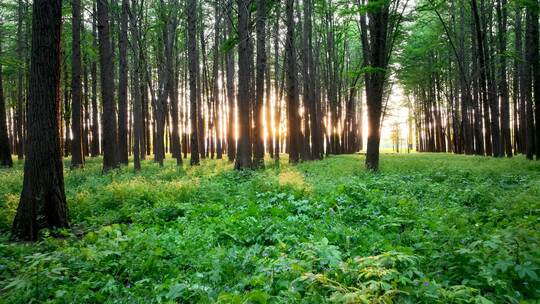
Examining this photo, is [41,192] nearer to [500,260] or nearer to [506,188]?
[500,260]

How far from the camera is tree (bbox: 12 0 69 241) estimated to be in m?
6.54

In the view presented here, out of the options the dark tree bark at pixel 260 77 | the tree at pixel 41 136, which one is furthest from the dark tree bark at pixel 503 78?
the tree at pixel 41 136

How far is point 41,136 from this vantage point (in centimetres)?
661

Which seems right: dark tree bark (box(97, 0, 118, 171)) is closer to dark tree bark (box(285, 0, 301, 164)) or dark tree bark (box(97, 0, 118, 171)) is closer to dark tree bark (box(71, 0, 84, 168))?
dark tree bark (box(71, 0, 84, 168))

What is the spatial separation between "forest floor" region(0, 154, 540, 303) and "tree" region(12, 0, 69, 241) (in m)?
0.54

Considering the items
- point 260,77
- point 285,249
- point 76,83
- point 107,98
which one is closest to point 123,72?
point 107,98

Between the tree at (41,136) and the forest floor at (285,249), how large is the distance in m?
0.54

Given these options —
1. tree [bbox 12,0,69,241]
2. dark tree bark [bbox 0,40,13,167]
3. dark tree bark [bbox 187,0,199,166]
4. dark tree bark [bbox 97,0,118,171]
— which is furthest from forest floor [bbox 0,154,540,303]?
dark tree bark [bbox 0,40,13,167]

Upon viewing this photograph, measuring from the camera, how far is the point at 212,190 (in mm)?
9711

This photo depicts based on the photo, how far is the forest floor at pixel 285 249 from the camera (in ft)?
11.6

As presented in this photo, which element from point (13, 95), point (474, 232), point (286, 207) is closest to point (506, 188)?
point (474, 232)

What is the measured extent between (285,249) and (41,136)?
5.26 m

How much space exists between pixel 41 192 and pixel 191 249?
11.6ft

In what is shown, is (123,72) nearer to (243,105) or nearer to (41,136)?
(243,105)
